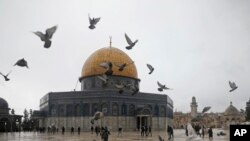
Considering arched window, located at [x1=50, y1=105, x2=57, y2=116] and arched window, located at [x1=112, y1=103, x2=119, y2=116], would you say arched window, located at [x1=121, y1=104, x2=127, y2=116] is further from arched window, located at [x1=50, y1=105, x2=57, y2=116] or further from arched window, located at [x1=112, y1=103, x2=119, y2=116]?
Answer: arched window, located at [x1=50, y1=105, x2=57, y2=116]

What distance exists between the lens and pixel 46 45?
34.6 feet

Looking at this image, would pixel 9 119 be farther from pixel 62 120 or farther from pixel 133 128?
pixel 133 128

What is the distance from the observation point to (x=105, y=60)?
5469cm

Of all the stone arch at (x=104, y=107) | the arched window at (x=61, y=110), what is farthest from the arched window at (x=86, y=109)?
the arched window at (x=61, y=110)

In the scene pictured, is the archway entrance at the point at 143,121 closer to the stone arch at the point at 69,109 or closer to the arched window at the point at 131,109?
the arched window at the point at 131,109

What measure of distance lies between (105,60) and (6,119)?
747 inches

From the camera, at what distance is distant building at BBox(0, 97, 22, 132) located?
57.1 metres

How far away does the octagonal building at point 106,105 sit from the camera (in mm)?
50125

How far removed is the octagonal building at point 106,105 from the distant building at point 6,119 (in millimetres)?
5106

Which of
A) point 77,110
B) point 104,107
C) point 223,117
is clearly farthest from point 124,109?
point 223,117

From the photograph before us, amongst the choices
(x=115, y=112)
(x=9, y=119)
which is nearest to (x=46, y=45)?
(x=115, y=112)

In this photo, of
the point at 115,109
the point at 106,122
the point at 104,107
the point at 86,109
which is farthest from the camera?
the point at 86,109

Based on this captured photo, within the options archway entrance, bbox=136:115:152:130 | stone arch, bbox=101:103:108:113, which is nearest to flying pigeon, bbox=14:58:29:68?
stone arch, bbox=101:103:108:113

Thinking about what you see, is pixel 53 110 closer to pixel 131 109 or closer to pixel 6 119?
pixel 6 119
